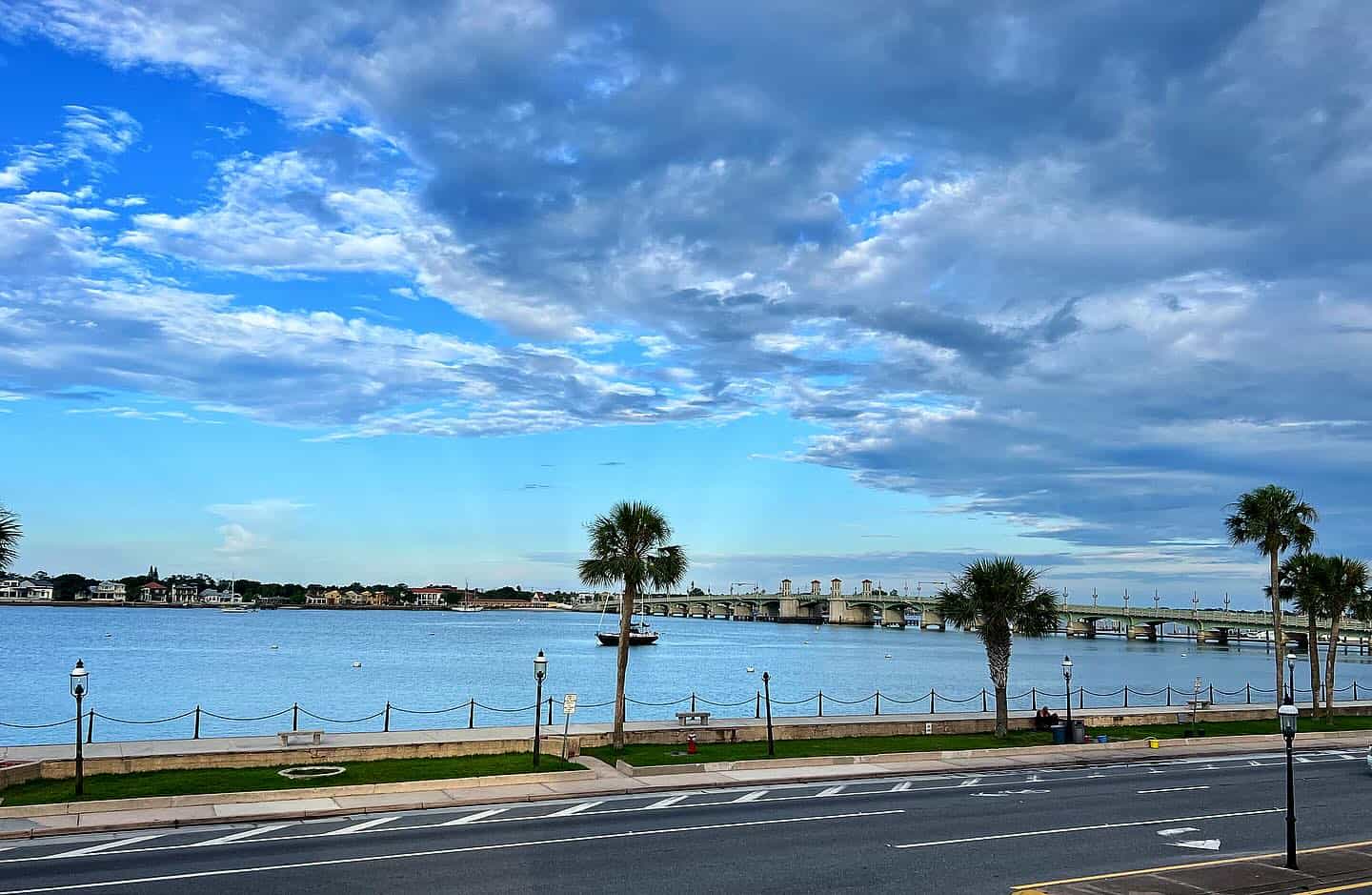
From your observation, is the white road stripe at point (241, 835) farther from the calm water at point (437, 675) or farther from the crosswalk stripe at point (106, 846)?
the calm water at point (437, 675)

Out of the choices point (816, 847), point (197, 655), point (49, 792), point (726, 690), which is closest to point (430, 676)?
point (726, 690)

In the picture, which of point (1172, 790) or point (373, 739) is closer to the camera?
point (1172, 790)

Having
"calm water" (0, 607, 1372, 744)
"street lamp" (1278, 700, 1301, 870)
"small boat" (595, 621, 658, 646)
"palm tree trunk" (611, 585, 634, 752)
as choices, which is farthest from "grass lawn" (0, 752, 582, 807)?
"small boat" (595, 621, 658, 646)

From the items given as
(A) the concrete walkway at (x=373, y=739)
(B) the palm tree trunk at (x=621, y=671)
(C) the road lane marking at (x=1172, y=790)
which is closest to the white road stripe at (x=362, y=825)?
(A) the concrete walkway at (x=373, y=739)

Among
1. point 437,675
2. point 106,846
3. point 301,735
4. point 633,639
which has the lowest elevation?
point 633,639

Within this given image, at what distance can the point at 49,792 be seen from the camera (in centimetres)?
2667

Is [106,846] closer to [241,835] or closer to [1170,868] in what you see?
[241,835]

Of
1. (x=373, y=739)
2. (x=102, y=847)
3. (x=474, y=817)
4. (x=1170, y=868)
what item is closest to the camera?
(x=1170, y=868)

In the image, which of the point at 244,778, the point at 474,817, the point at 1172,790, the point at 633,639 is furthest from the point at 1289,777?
the point at 633,639

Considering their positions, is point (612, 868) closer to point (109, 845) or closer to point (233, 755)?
point (109, 845)

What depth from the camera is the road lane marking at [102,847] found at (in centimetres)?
2102

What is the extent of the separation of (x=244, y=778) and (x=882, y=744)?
2235 centimetres

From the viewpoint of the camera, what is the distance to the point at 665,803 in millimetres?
28766

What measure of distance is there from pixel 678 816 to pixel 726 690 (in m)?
74.9
